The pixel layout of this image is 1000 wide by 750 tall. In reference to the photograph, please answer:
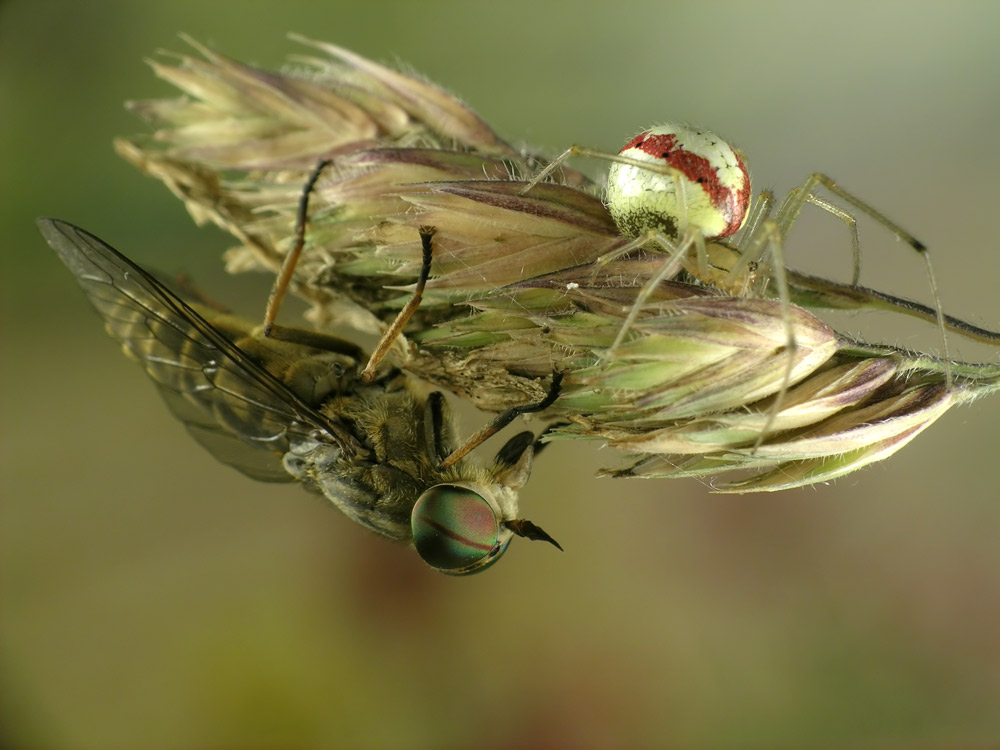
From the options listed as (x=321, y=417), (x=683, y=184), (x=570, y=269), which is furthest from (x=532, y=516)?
(x=683, y=184)

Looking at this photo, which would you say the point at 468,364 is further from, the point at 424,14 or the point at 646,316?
the point at 424,14

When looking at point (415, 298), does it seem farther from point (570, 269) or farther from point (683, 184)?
point (683, 184)

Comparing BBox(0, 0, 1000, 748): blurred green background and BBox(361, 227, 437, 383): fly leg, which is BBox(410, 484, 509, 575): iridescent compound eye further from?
BBox(0, 0, 1000, 748): blurred green background

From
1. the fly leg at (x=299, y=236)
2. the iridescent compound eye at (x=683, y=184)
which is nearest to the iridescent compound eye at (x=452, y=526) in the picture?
the fly leg at (x=299, y=236)

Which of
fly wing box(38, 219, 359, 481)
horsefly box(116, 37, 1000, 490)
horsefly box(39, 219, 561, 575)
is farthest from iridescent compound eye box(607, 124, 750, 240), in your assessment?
fly wing box(38, 219, 359, 481)

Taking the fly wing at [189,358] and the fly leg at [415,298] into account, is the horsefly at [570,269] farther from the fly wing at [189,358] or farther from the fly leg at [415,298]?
the fly wing at [189,358]

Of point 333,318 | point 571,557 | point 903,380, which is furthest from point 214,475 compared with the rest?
point 903,380
